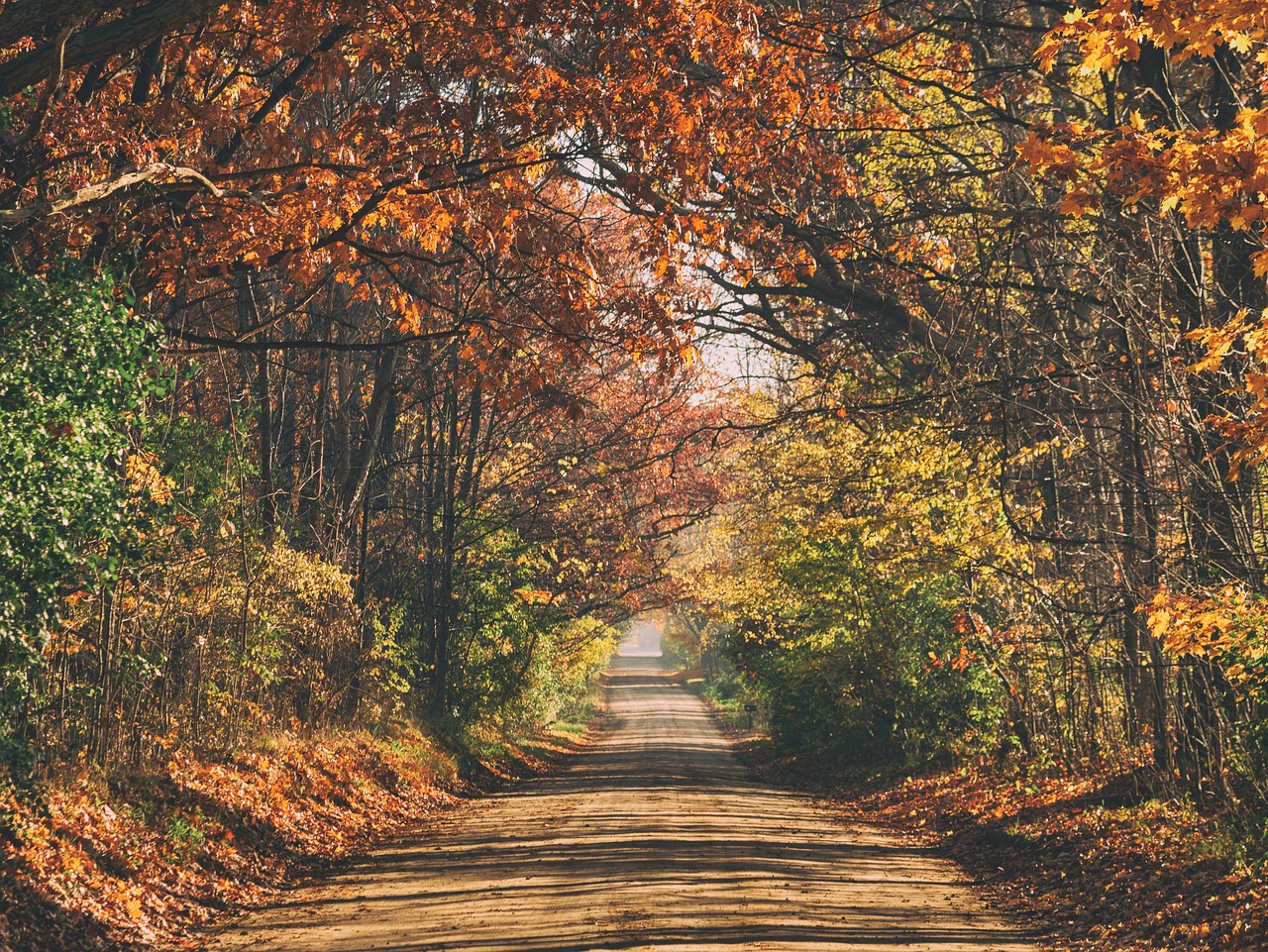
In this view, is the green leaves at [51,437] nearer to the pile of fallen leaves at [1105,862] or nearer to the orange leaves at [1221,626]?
the pile of fallen leaves at [1105,862]

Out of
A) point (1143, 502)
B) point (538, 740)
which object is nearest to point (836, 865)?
point (1143, 502)

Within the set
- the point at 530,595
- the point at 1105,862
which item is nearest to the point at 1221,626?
the point at 1105,862

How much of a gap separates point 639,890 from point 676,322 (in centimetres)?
664

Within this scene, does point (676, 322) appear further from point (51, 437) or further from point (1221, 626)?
point (51, 437)

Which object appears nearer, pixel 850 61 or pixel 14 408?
pixel 14 408

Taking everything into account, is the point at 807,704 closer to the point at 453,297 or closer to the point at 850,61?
the point at 453,297

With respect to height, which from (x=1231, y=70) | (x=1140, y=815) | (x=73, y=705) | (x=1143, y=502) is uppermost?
(x=1231, y=70)

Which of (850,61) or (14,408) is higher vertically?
(850,61)

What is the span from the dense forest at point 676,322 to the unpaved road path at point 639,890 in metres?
2.53

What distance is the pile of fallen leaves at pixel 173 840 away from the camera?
8.01 meters

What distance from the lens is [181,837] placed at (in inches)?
404

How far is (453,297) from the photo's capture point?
21.1 m

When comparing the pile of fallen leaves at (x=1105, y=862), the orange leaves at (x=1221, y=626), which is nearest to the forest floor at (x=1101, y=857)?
the pile of fallen leaves at (x=1105, y=862)

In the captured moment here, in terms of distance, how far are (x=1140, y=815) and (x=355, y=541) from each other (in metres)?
14.1
